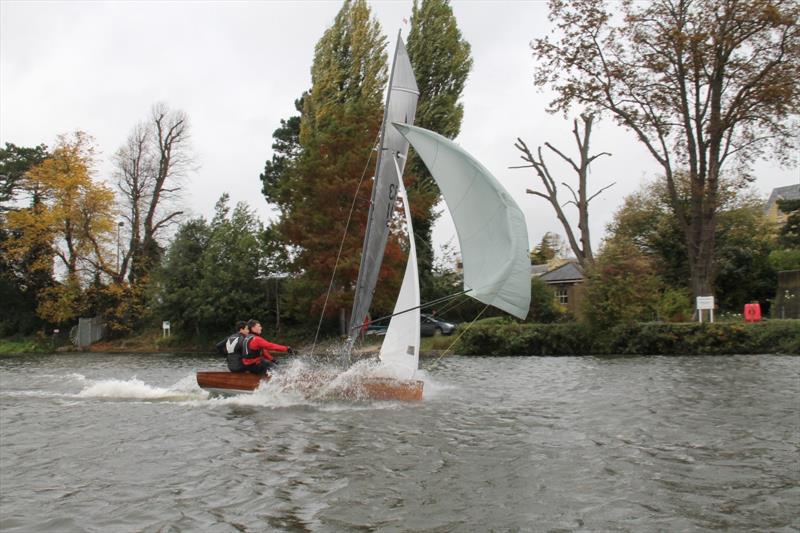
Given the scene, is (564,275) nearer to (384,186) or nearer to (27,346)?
(384,186)

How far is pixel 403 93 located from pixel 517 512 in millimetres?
10200

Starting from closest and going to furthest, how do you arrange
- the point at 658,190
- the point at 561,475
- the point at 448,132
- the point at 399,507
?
the point at 399,507 < the point at 561,475 < the point at 448,132 < the point at 658,190

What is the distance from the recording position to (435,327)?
1337 inches

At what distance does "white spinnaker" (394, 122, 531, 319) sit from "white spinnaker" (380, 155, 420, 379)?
40.8 inches

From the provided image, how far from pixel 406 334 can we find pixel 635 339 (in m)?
14.1

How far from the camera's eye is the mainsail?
1425cm

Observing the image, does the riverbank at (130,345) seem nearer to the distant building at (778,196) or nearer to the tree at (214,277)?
the tree at (214,277)

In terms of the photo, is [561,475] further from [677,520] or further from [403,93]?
[403,93]

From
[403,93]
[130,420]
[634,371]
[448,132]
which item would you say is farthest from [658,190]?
[130,420]

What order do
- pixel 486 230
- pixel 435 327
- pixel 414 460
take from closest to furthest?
pixel 414 460, pixel 486 230, pixel 435 327

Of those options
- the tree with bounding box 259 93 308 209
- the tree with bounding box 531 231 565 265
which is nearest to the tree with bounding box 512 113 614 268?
the tree with bounding box 259 93 308 209

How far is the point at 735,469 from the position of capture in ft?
25.0

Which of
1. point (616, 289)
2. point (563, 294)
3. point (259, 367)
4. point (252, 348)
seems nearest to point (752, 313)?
point (616, 289)

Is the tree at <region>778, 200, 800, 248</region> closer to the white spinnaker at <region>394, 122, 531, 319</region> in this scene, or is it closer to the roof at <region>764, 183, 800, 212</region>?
the roof at <region>764, 183, 800, 212</region>
